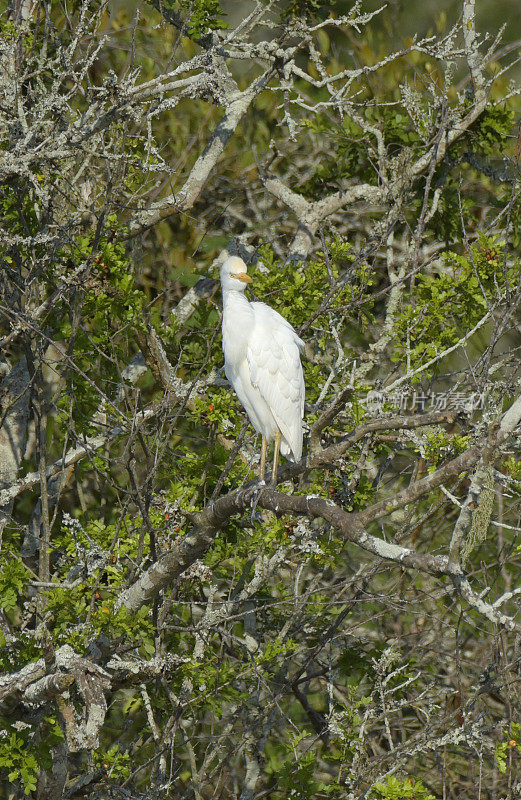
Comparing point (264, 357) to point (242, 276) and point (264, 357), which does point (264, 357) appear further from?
point (242, 276)

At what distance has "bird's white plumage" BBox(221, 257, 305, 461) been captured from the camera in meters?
4.25

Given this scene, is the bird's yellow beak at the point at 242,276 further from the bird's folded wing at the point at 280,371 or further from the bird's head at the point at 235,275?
the bird's folded wing at the point at 280,371

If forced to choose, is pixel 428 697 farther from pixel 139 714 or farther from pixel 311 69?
pixel 311 69

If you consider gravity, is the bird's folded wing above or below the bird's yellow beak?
below

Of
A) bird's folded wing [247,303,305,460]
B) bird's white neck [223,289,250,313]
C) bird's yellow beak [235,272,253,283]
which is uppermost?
bird's yellow beak [235,272,253,283]

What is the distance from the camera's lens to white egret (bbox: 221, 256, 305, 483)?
425 centimetres

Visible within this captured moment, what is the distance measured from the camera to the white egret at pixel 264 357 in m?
4.25

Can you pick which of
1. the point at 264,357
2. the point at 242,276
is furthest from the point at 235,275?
the point at 264,357

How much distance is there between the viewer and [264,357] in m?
4.28

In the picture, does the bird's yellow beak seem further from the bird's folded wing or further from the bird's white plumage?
the bird's folded wing

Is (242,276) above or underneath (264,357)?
above

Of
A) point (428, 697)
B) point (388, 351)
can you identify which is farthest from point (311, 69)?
point (428, 697)

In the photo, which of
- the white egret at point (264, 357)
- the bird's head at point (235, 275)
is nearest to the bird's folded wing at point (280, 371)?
the white egret at point (264, 357)

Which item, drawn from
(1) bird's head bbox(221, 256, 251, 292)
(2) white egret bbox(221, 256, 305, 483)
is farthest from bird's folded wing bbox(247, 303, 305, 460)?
(1) bird's head bbox(221, 256, 251, 292)
